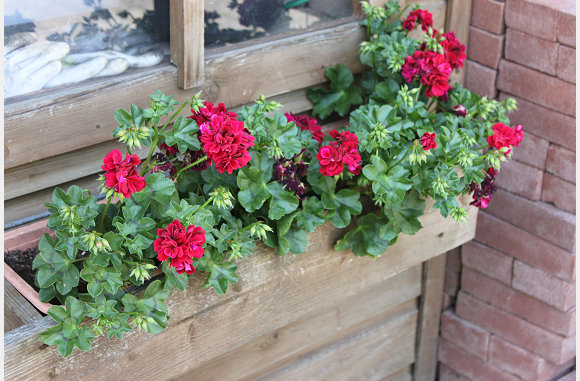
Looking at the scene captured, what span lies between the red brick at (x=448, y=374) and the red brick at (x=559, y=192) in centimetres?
79

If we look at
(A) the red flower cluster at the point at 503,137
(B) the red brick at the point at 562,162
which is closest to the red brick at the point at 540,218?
(B) the red brick at the point at 562,162

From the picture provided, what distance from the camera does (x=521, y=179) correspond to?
80.7 inches

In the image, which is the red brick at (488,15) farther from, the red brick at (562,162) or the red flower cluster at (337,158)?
the red flower cluster at (337,158)

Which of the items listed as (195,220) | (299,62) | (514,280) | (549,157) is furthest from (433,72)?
(514,280)

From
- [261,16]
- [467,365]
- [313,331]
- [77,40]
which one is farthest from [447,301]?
[77,40]

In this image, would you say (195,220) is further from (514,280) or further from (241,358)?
(514,280)

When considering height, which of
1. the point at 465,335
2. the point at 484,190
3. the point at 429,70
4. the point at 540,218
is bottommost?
the point at 465,335

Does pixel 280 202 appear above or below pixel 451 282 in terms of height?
above

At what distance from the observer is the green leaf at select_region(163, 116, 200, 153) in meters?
1.32

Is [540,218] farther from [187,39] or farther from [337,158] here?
[187,39]

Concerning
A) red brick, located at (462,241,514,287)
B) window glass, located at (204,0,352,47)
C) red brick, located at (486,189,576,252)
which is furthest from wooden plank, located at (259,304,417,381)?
window glass, located at (204,0,352,47)

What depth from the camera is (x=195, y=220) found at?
1.26m

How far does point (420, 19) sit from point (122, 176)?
0.92 metres

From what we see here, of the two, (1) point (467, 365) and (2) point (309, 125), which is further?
(1) point (467, 365)
